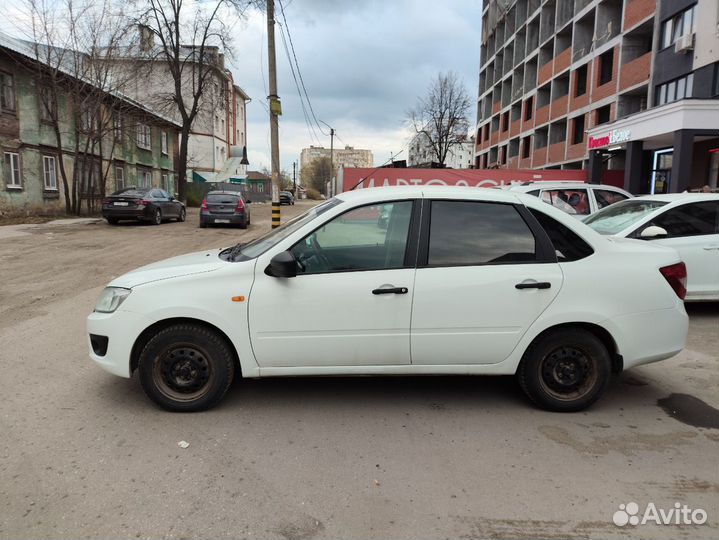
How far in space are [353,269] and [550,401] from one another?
5.86 feet

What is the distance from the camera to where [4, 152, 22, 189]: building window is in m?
19.2

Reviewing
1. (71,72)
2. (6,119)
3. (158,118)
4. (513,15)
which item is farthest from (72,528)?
(513,15)

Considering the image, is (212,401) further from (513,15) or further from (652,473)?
(513,15)

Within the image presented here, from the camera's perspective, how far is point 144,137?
3250cm

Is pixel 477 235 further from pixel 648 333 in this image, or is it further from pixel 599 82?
pixel 599 82

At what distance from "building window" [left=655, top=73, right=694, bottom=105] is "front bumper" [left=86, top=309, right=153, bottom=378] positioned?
83.7ft

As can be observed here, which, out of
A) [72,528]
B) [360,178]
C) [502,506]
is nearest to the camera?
[72,528]

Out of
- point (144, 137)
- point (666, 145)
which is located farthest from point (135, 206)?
point (666, 145)

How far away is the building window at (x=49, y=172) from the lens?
21562mm

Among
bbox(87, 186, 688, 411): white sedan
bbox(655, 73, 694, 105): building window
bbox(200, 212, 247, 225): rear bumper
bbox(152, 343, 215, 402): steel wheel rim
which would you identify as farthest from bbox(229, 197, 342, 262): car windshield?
bbox(655, 73, 694, 105): building window

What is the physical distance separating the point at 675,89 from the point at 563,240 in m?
25.3

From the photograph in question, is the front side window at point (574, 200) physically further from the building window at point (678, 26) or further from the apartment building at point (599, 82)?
the building window at point (678, 26)

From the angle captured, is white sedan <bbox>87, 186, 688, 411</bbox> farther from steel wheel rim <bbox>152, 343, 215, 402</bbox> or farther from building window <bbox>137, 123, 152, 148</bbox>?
building window <bbox>137, 123, 152, 148</bbox>

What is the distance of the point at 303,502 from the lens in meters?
2.76
